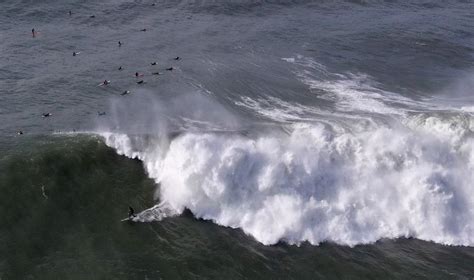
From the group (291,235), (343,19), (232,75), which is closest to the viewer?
(291,235)

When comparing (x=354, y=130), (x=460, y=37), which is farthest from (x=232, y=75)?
(x=460, y=37)

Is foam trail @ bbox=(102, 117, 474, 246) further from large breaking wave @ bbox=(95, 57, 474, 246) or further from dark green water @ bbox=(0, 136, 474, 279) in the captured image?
dark green water @ bbox=(0, 136, 474, 279)

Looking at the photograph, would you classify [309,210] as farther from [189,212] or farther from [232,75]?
[232,75]

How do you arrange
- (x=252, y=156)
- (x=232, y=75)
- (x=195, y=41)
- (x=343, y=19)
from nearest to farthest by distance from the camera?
(x=252, y=156) → (x=232, y=75) → (x=195, y=41) → (x=343, y=19)

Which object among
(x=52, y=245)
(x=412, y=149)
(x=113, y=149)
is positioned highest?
(x=412, y=149)

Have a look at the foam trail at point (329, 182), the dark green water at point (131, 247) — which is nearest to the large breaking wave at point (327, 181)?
the foam trail at point (329, 182)

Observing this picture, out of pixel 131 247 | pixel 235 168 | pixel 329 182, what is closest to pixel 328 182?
pixel 329 182

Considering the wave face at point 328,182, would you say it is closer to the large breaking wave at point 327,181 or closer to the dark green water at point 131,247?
the large breaking wave at point 327,181
